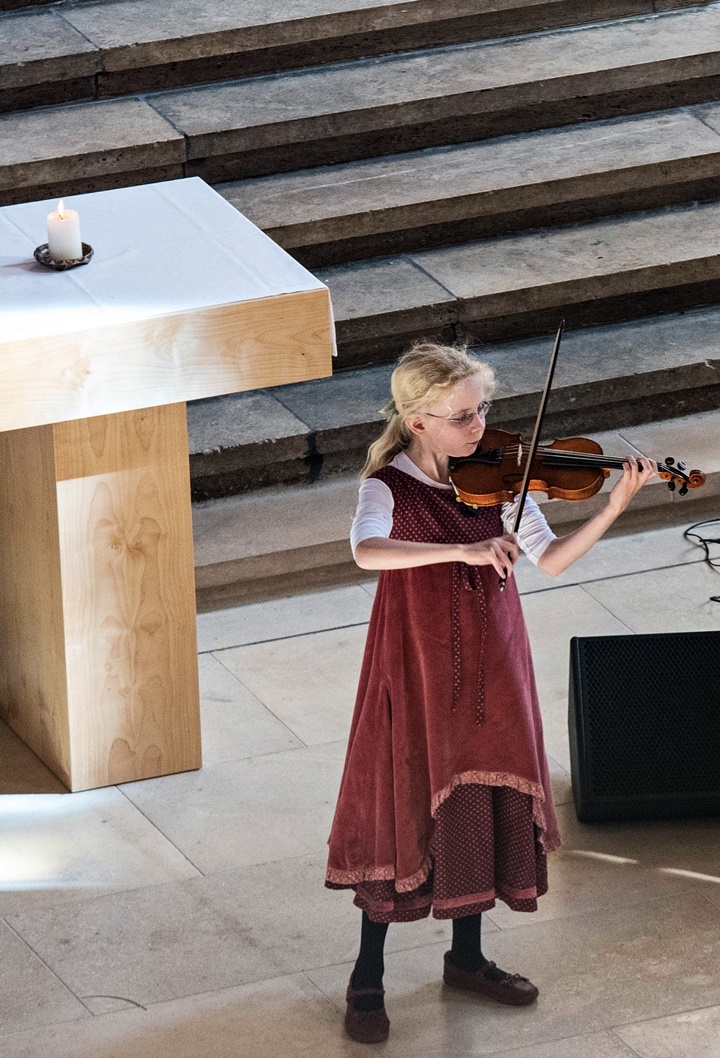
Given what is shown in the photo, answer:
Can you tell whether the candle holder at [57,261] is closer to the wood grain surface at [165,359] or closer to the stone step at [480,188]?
the wood grain surface at [165,359]

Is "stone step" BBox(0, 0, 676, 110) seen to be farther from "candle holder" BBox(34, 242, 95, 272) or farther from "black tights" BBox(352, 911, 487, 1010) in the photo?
"black tights" BBox(352, 911, 487, 1010)

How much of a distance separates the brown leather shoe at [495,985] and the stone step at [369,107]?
3742mm

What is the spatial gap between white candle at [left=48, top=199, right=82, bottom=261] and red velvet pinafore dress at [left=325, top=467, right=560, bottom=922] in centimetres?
117

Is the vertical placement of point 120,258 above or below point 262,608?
above

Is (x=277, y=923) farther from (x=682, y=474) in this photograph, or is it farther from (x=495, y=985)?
(x=682, y=474)

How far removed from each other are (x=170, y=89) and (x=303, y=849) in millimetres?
3750

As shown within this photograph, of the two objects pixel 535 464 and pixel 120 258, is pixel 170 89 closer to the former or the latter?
pixel 120 258

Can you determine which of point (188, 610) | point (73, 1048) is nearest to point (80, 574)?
point (188, 610)

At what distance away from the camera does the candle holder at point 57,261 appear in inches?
→ 173

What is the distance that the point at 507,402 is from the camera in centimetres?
648

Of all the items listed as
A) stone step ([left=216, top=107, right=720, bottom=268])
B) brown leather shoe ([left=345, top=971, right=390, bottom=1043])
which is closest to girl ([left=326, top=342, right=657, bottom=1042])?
brown leather shoe ([left=345, top=971, right=390, bottom=1043])

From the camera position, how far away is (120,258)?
14.6 feet

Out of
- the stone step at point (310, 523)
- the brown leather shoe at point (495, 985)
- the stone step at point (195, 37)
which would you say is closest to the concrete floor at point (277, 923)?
the brown leather shoe at point (495, 985)

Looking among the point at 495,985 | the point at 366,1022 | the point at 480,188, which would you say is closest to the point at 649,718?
the point at 495,985
